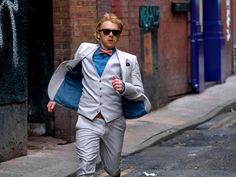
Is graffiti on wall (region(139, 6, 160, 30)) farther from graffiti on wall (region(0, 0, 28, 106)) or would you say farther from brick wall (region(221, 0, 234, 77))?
brick wall (region(221, 0, 234, 77))

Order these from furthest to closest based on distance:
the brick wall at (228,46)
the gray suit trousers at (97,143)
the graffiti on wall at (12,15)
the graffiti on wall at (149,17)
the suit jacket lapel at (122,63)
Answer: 1. the brick wall at (228,46)
2. the graffiti on wall at (149,17)
3. the graffiti on wall at (12,15)
4. the suit jacket lapel at (122,63)
5. the gray suit trousers at (97,143)

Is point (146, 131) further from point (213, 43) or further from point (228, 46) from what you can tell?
point (228, 46)

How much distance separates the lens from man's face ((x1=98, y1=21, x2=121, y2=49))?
248 inches

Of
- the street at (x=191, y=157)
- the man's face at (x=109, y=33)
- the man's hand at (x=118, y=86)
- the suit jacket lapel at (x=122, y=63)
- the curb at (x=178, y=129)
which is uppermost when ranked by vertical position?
the man's face at (x=109, y=33)

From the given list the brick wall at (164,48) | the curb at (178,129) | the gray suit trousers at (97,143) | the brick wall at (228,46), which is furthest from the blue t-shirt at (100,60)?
the brick wall at (228,46)

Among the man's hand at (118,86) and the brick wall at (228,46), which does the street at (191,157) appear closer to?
the man's hand at (118,86)

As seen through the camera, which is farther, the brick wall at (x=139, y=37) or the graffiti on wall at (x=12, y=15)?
the brick wall at (x=139, y=37)

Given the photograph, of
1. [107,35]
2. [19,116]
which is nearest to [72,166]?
[19,116]

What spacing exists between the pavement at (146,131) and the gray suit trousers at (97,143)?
5.24 feet

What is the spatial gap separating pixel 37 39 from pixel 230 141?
335cm

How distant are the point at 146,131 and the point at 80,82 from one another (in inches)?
201

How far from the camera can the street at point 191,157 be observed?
8516 mm

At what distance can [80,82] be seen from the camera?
6.58 metres

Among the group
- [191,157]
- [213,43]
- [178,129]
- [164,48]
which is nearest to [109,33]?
[191,157]
